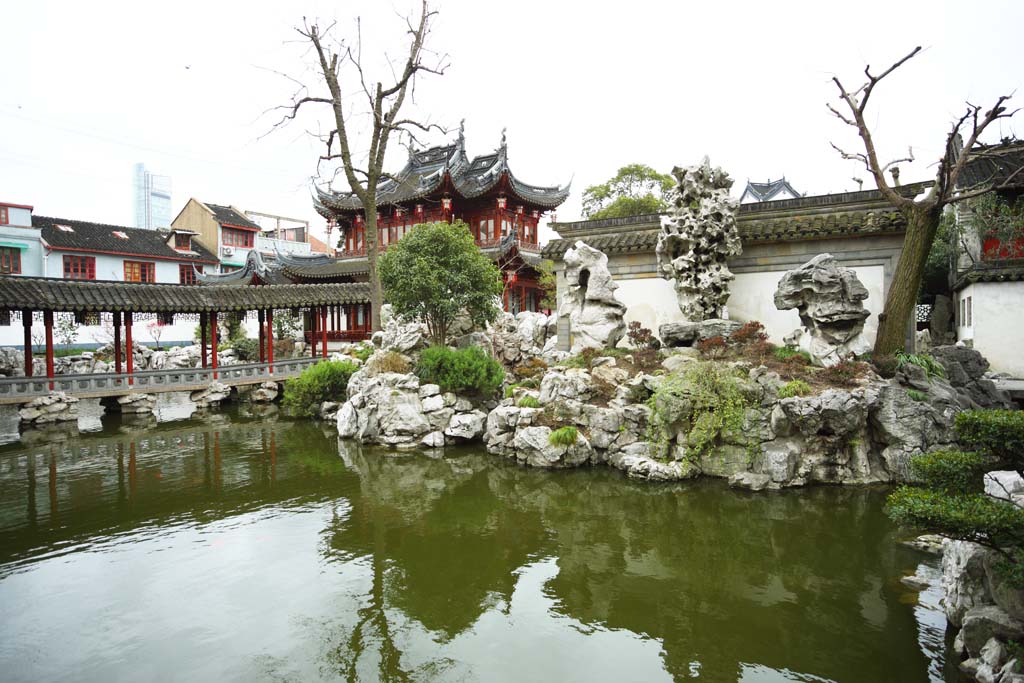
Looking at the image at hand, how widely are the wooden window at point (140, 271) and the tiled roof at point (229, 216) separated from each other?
6298 millimetres

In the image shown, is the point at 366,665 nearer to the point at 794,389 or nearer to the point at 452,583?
the point at 452,583

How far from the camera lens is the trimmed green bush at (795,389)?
9.05 meters

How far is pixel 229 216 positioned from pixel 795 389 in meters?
38.7

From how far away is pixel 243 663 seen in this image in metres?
4.63

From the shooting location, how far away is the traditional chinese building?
24781 mm

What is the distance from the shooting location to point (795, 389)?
29.8 feet

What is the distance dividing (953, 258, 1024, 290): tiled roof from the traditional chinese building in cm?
1452

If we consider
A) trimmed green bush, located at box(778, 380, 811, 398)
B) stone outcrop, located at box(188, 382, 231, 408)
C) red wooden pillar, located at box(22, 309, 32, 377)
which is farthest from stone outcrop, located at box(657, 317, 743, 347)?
red wooden pillar, located at box(22, 309, 32, 377)

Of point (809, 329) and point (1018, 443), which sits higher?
point (809, 329)

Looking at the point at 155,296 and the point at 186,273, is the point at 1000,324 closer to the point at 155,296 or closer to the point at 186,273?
the point at 155,296

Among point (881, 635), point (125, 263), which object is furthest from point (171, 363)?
point (881, 635)

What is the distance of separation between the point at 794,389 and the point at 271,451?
10.0 m

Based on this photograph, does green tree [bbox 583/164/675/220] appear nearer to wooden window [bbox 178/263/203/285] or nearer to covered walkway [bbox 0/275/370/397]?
covered walkway [bbox 0/275/370/397]

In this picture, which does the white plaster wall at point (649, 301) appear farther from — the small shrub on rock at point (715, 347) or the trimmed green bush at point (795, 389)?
the trimmed green bush at point (795, 389)
